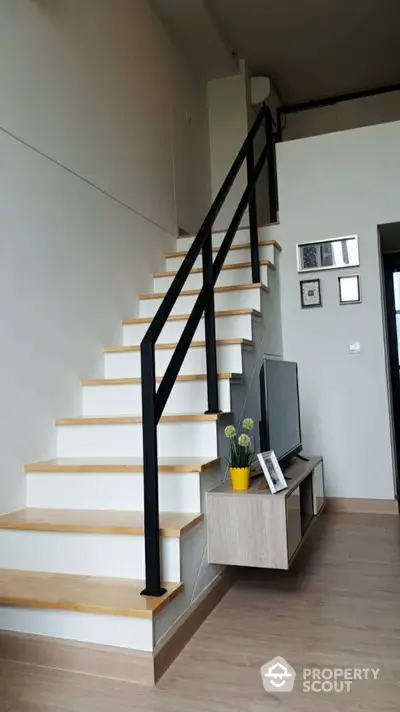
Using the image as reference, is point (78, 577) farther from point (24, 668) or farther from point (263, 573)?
point (263, 573)

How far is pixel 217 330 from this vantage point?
10.8 feet

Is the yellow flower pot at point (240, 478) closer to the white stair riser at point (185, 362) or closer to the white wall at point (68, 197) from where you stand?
the white stair riser at point (185, 362)

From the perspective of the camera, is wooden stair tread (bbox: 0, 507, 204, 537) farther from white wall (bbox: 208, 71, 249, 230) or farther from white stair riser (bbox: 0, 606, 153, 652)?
white wall (bbox: 208, 71, 249, 230)

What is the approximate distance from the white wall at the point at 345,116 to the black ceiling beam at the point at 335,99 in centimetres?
3

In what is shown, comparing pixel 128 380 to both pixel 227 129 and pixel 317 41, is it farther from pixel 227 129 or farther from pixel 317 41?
pixel 317 41

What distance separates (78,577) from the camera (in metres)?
2.05

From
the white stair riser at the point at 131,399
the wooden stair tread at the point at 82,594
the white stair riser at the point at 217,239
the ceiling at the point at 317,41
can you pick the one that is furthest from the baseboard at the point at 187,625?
the ceiling at the point at 317,41

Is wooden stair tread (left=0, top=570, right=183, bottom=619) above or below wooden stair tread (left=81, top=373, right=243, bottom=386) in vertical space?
below

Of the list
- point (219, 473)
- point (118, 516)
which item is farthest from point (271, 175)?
point (118, 516)

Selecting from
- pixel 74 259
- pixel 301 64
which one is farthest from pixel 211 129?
pixel 74 259

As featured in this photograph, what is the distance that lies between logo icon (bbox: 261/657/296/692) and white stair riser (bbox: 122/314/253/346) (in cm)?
178

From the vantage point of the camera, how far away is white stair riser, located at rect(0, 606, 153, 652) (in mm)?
1774

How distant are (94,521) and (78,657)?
469 millimetres

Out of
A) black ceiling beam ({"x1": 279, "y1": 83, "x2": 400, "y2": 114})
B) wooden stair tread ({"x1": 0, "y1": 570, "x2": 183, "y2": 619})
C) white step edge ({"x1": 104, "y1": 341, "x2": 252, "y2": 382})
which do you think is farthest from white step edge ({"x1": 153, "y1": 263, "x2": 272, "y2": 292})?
black ceiling beam ({"x1": 279, "y1": 83, "x2": 400, "y2": 114})
